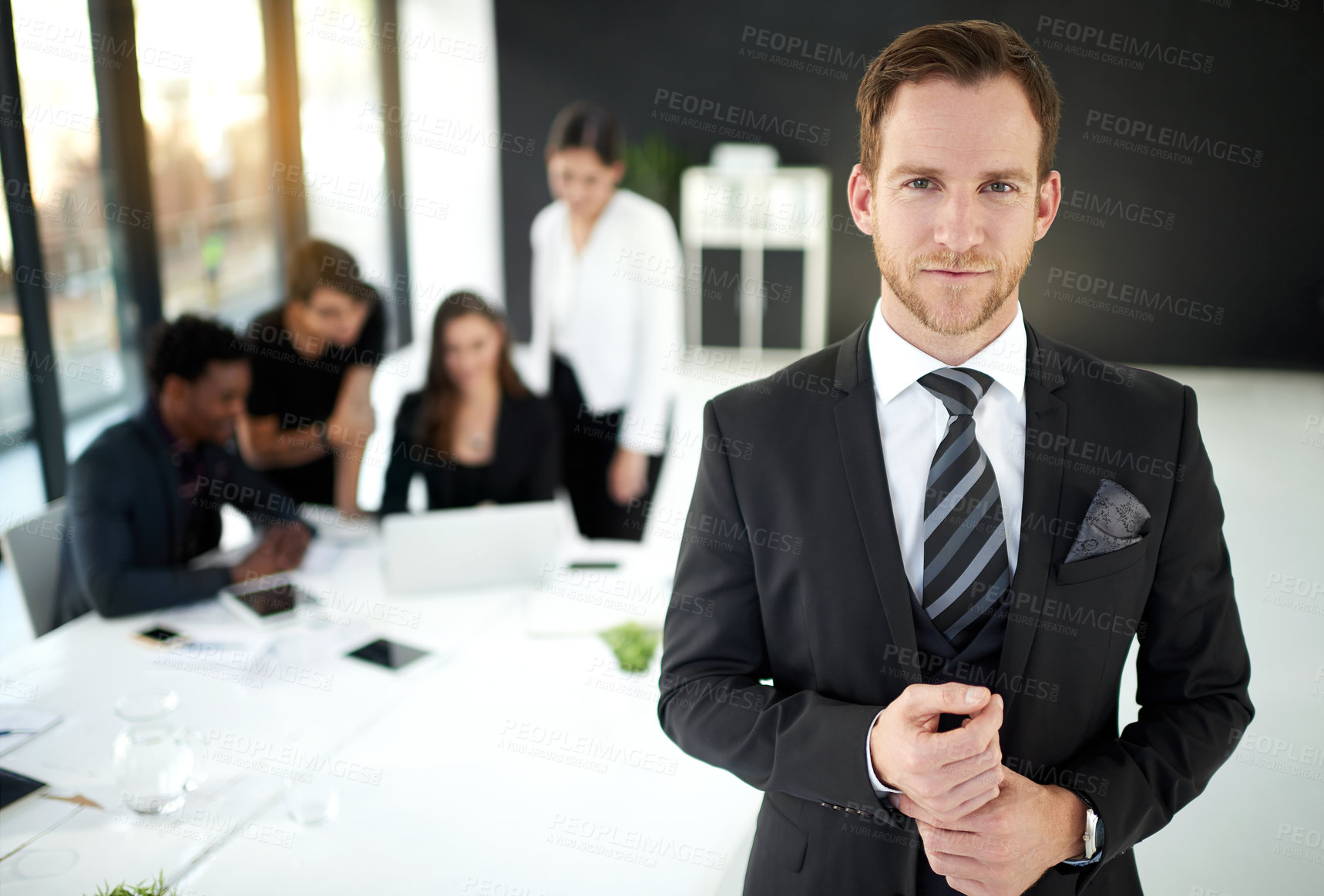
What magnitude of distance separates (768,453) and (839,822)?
1.71 feet

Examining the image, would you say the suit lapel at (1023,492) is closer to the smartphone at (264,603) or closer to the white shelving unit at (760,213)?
the smartphone at (264,603)

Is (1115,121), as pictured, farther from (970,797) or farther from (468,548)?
(970,797)

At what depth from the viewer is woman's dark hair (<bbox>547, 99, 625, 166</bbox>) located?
161 inches

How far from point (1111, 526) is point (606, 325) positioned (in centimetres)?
334

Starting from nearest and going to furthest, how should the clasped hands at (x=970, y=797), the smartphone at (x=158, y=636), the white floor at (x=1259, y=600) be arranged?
1. the clasped hands at (x=970, y=797)
2. the smartphone at (x=158, y=636)
3. the white floor at (x=1259, y=600)

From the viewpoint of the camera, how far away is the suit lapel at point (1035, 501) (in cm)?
127

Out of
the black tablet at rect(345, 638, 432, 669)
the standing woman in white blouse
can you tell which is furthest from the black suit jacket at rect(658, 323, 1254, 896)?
the standing woman in white blouse

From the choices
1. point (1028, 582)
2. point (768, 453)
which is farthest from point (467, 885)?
point (1028, 582)

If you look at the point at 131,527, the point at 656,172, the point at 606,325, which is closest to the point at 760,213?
the point at 656,172

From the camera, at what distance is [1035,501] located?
51.6 inches

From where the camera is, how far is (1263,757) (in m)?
3.13

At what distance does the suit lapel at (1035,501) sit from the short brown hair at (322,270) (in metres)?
3.22

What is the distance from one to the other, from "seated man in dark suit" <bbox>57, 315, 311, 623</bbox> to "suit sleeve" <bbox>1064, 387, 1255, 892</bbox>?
2.40 metres

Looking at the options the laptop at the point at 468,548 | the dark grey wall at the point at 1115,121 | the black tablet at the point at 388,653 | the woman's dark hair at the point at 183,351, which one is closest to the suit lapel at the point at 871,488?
the black tablet at the point at 388,653
